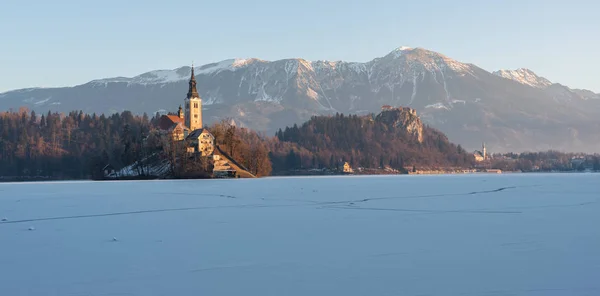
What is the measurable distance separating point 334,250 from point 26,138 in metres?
176

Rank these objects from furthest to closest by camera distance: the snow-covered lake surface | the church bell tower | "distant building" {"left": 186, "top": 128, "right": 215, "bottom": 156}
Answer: the church bell tower
"distant building" {"left": 186, "top": 128, "right": 215, "bottom": 156}
the snow-covered lake surface

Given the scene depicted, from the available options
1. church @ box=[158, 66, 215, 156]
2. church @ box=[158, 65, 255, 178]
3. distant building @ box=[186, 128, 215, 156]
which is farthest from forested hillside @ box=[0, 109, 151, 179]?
distant building @ box=[186, 128, 215, 156]

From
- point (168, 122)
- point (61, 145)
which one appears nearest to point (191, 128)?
point (168, 122)

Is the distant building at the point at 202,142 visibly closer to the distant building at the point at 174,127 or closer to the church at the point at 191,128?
the church at the point at 191,128

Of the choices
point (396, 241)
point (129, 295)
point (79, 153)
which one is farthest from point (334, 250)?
point (79, 153)

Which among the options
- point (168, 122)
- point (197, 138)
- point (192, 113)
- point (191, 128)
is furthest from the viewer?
point (192, 113)

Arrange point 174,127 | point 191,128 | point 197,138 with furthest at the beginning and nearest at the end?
point 191,128
point 174,127
point 197,138

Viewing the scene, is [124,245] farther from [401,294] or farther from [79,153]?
[79,153]

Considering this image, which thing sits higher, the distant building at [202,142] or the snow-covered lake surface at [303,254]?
the distant building at [202,142]

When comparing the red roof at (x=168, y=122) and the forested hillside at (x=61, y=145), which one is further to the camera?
the red roof at (x=168, y=122)

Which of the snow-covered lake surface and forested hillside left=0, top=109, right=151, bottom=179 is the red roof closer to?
forested hillside left=0, top=109, right=151, bottom=179

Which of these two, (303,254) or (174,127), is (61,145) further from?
(303,254)

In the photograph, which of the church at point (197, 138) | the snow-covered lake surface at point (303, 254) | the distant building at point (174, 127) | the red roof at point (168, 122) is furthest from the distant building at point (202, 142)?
the snow-covered lake surface at point (303, 254)

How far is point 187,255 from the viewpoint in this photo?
64.1ft
